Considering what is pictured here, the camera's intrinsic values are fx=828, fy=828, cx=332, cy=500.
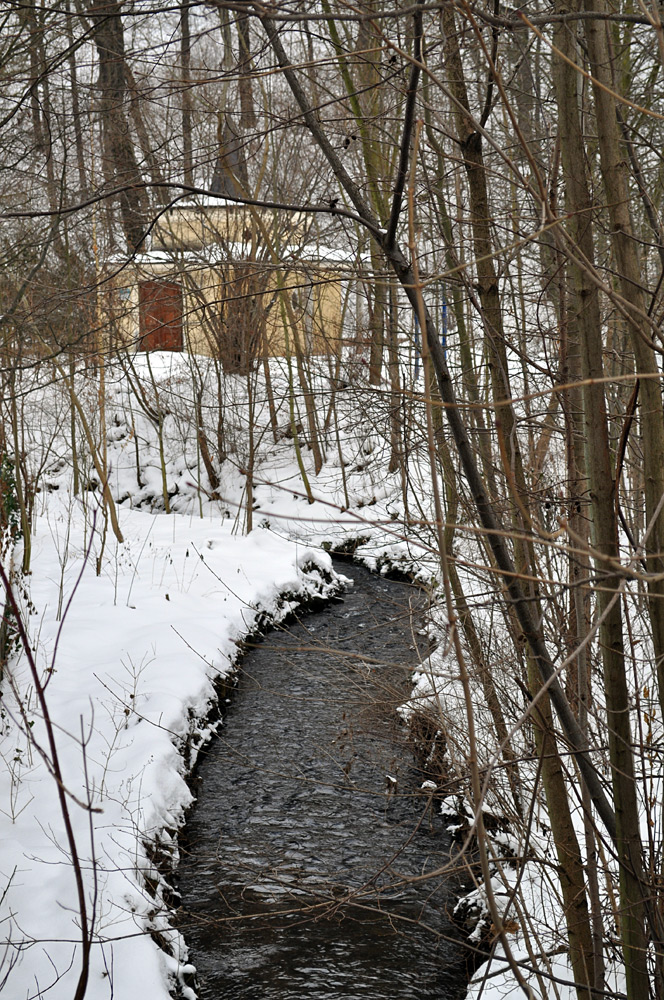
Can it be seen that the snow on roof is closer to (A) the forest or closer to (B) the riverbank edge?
(A) the forest

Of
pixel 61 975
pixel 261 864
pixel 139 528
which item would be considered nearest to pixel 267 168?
pixel 139 528

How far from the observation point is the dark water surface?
4355 millimetres

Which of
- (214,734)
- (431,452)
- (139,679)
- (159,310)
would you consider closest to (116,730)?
(139,679)

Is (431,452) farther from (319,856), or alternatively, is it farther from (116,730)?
(116,730)

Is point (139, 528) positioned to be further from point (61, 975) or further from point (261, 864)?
point (61, 975)

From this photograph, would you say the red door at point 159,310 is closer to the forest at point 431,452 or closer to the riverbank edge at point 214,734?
the forest at point 431,452

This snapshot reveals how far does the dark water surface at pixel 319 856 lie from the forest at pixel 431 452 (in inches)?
11.0

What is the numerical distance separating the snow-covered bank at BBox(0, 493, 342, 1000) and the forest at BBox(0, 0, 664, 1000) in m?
0.03

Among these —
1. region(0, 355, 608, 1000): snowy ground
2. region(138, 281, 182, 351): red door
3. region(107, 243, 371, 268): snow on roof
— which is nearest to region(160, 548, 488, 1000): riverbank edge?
Result: region(0, 355, 608, 1000): snowy ground

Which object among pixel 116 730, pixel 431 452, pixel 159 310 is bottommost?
pixel 116 730

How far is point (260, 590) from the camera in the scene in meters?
10.0

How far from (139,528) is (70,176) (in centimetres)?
669

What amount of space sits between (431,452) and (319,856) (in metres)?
4.82

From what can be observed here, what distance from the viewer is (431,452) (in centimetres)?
118
